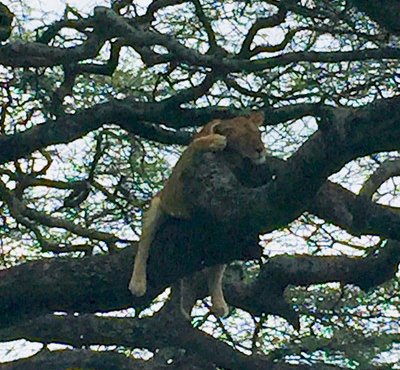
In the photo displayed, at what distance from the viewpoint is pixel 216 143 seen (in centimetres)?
538

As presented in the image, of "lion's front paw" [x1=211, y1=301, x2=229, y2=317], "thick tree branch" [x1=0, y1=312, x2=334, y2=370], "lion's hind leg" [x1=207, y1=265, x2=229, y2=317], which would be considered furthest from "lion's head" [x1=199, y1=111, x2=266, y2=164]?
"thick tree branch" [x1=0, y1=312, x2=334, y2=370]

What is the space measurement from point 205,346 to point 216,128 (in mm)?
1243

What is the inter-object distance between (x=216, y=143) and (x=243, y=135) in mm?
177

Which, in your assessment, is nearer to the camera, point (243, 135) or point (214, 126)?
point (243, 135)

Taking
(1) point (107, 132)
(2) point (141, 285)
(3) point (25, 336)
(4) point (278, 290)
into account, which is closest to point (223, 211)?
(2) point (141, 285)

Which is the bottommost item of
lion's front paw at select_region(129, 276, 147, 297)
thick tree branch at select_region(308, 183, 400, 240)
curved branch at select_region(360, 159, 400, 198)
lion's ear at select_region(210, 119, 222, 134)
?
lion's front paw at select_region(129, 276, 147, 297)

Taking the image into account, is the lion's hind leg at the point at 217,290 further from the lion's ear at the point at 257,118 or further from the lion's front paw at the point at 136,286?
the lion's ear at the point at 257,118

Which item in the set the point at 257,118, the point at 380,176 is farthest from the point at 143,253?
the point at 380,176

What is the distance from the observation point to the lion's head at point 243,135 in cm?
546

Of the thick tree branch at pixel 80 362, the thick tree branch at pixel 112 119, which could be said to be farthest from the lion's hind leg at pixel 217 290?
the thick tree branch at pixel 112 119

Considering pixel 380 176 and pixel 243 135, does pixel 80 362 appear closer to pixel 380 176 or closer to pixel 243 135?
pixel 243 135

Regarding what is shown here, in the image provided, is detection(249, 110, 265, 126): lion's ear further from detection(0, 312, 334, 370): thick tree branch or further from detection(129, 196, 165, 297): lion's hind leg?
detection(0, 312, 334, 370): thick tree branch

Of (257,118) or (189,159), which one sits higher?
(257,118)

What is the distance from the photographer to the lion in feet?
17.6
